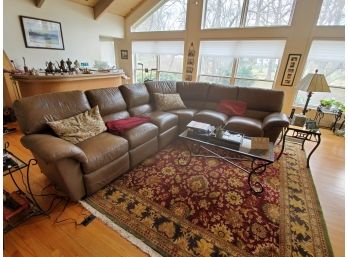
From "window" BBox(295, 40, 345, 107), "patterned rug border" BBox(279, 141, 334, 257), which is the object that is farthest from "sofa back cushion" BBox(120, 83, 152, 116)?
"window" BBox(295, 40, 345, 107)

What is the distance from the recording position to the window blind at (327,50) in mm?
3870

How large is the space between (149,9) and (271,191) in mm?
6141

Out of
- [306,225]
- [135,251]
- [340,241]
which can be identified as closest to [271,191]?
[306,225]

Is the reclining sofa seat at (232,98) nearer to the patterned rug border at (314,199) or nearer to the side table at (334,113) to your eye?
the patterned rug border at (314,199)

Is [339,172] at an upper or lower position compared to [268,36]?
lower

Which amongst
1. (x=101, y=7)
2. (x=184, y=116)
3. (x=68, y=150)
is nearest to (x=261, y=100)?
(x=184, y=116)

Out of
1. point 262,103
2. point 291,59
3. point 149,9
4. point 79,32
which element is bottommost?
point 262,103

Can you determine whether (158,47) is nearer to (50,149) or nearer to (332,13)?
(332,13)

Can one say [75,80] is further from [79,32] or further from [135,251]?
[135,251]

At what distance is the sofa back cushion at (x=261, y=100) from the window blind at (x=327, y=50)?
2.01 m

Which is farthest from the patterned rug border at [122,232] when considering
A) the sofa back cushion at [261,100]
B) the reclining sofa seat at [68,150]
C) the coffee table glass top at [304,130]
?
the sofa back cushion at [261,100]

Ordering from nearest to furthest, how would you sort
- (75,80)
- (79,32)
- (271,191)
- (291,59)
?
(271,191) < (75,80) < (291,59) < (79,32)

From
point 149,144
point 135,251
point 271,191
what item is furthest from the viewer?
point 149,144

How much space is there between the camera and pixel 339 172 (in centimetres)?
243
